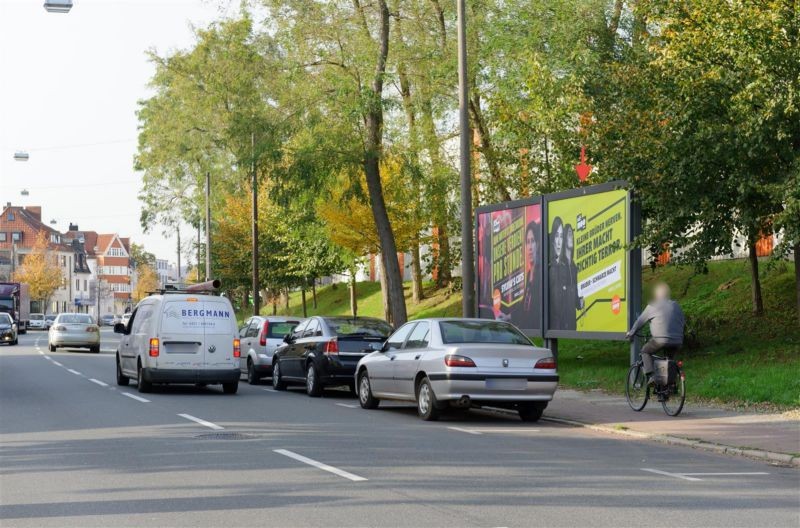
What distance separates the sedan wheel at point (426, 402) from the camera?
15.7 m

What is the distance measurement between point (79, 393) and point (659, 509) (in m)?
14.7

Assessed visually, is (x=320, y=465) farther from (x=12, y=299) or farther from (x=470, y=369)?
(x=12, y=299)

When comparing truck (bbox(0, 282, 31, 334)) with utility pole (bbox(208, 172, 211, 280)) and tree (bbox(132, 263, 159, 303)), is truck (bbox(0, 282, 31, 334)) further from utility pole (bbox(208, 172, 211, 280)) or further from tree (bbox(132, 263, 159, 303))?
tree (bbox(132, 263, 159, 303))

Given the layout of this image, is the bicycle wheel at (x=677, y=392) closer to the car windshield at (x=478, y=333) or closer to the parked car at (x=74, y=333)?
the car windshield at (x=478, y=333)

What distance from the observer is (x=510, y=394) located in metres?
15.3

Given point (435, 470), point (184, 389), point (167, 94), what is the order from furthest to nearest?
point (167, 94), point (184, 389), point (435, 470)

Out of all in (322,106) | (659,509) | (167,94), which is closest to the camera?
(659,509)

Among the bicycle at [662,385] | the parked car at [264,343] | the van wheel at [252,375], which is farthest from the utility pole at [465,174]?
the van wheel at [252,375]

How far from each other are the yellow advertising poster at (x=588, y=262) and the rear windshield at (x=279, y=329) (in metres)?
6.63

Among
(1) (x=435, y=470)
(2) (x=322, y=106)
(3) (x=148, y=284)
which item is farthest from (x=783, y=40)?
(3) (x=148, y=284)

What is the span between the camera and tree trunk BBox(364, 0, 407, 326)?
29622mm

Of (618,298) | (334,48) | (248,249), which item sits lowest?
(618,298)

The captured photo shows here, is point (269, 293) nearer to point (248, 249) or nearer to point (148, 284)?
point (248, 249)

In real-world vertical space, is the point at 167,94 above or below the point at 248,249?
above
